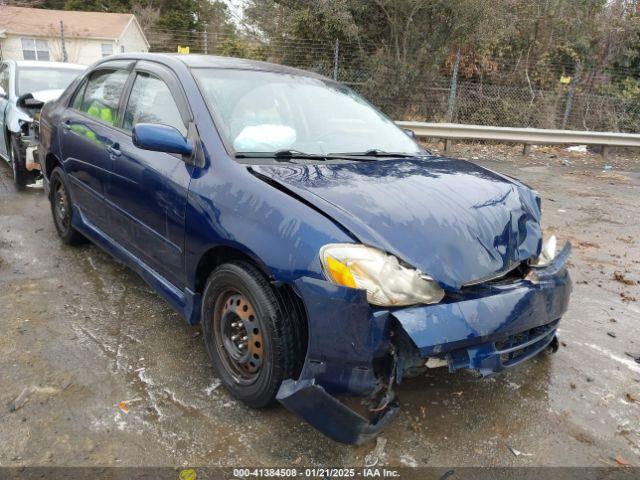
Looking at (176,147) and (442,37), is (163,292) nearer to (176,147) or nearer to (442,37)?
(176,147)

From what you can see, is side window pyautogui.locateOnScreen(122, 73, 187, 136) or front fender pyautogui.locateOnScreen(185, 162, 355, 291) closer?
front fender pyautogui.locateOnScreen(185, 162, 355, 291)

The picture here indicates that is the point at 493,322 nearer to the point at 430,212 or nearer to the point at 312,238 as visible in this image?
the point at 430,212

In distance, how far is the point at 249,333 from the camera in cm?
241

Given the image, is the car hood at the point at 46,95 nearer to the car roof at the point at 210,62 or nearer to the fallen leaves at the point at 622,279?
the car roof at the point at 210,62

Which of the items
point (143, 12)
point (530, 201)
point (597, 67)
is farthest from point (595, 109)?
point (143, 12)

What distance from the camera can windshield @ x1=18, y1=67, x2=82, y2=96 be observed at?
695 centimetres

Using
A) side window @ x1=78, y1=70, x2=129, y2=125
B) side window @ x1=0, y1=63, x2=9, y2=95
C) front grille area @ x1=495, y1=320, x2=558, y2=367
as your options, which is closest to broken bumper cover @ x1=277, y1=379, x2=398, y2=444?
front grille area @ x1=495, y1=320, x2=558, y2=367

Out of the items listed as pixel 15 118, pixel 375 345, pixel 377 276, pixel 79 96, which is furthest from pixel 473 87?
pixel 375 345

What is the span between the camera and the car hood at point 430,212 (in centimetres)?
215

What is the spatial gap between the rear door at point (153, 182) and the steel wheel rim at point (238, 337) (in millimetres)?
410

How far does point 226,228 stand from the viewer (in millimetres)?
2418

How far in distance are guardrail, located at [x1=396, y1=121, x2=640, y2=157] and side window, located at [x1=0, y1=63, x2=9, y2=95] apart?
22.2 ft

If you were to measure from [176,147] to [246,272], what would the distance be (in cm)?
83

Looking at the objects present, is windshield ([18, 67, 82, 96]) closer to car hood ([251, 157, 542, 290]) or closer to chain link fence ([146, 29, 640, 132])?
car hood ([251, 157, 542, 290])
